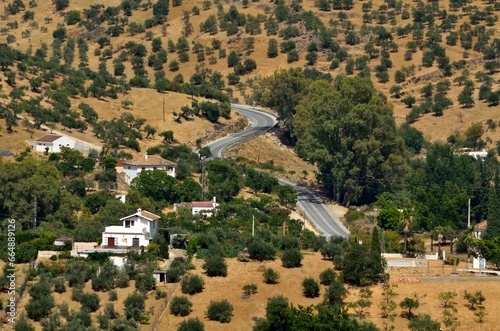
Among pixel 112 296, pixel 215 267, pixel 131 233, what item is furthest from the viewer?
pixel 131 233

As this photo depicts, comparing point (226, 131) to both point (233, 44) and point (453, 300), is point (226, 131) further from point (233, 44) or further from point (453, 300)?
point (453, 300)

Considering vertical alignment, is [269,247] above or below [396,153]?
below

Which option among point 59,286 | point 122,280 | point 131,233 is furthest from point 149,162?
point 59,286

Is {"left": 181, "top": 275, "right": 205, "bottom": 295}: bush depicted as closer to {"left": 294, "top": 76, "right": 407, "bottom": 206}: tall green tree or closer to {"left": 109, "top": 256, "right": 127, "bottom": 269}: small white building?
{"left": 109, "top": 256, "right": 127, "bottom": 269}: small white building

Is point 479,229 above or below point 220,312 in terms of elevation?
above

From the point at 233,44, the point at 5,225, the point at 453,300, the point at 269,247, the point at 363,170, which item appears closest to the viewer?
the point at 453,300

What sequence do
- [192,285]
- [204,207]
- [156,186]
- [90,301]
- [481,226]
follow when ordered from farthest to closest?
[156,186], [204,207], [481,226], [192,285], [90,301]

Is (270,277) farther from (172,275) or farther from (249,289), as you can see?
(172,275)

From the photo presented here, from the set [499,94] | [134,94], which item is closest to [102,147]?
[134,94]
